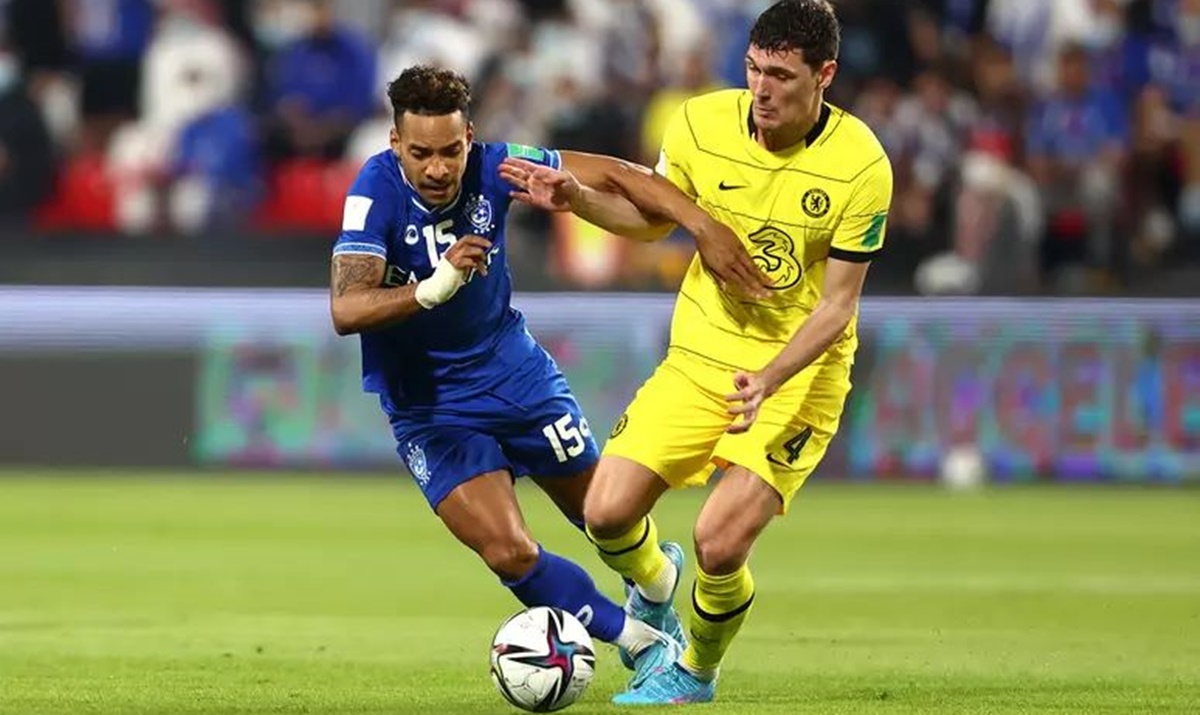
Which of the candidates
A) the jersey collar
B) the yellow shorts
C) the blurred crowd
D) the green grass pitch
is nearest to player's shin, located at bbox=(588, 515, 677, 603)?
the yellow shorts

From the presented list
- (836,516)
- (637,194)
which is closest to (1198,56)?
(836,516)

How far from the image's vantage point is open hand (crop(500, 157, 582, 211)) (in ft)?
25.6

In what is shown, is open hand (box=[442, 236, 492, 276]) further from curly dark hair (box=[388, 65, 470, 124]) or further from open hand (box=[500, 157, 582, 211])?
curly dark hair (box=[388, 65, 470, 124])

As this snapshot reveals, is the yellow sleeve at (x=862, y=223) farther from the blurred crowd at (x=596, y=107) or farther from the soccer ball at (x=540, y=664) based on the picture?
the blurred crowd at (x=596, y=107)

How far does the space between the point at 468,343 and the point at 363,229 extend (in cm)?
70

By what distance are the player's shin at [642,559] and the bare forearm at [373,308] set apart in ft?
3.42

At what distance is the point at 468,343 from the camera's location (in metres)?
8.34

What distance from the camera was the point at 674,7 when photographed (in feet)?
60.3

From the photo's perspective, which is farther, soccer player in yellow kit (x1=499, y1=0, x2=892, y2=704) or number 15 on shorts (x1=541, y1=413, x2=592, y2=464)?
number 15 on shorts (x1=541, y1=413, x2=592, y2=464)

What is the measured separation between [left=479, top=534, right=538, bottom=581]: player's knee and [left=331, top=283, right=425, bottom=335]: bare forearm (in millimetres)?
841

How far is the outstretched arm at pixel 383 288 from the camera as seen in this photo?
7.44 m

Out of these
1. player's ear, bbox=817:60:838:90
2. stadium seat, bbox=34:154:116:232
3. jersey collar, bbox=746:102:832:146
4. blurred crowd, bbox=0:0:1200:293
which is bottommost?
stadium seat, bbox=34:154:116:232

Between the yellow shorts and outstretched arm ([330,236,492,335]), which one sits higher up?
outstretched arm ([330,236,492,335])

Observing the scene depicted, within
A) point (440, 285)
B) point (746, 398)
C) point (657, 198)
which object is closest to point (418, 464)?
point (440, 285)
